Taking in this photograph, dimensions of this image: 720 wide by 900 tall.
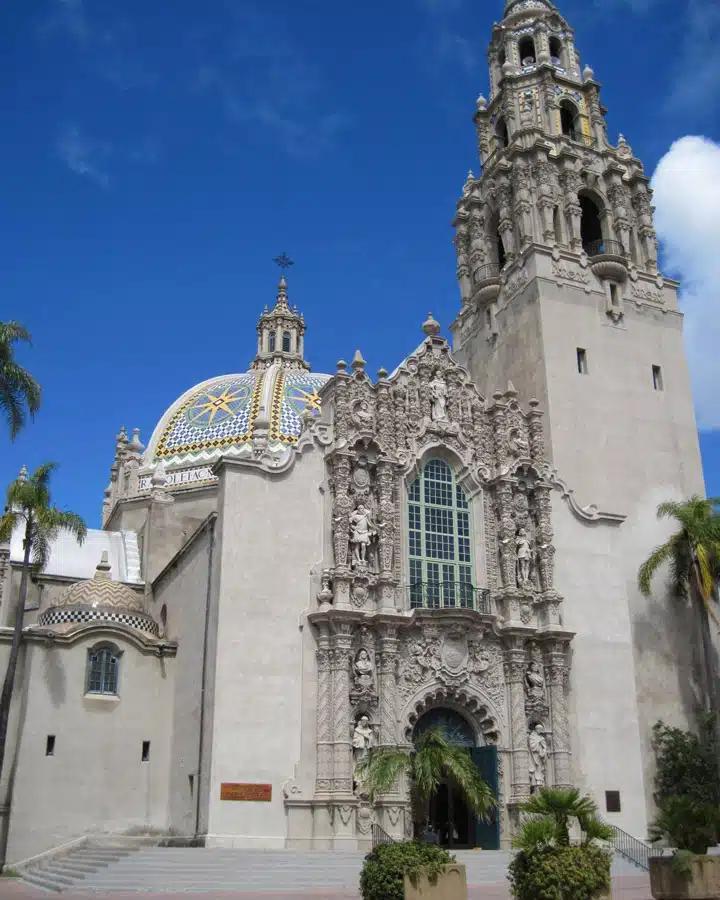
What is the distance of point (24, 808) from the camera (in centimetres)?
2691

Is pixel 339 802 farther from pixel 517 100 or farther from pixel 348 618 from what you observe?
pixel 517 100

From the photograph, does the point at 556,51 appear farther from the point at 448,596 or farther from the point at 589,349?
the point at 448,596

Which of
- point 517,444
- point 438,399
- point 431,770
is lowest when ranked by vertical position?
point 431,770

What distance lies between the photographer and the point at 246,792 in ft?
83.0

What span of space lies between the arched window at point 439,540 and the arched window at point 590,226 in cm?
1592

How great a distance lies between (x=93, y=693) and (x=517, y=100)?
3191 cm

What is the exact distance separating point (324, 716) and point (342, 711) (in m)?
0.52

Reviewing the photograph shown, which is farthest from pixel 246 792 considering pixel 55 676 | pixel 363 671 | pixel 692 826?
pixel 692 826

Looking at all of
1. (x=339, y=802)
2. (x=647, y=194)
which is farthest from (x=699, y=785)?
(x=647, y=194)

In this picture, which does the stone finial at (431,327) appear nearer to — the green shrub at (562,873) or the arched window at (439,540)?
the arched window at (439,540)

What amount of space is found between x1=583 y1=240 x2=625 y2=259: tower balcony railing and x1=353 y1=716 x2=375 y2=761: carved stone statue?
71.8ft

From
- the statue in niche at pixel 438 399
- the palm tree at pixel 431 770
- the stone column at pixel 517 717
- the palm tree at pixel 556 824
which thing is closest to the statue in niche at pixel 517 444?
the statue in niche at pixel 438 399

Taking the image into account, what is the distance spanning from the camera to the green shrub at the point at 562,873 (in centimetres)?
1393

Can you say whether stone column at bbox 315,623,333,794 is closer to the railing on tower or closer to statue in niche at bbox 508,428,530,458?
statue in niche at bbox 508,428,530,458
